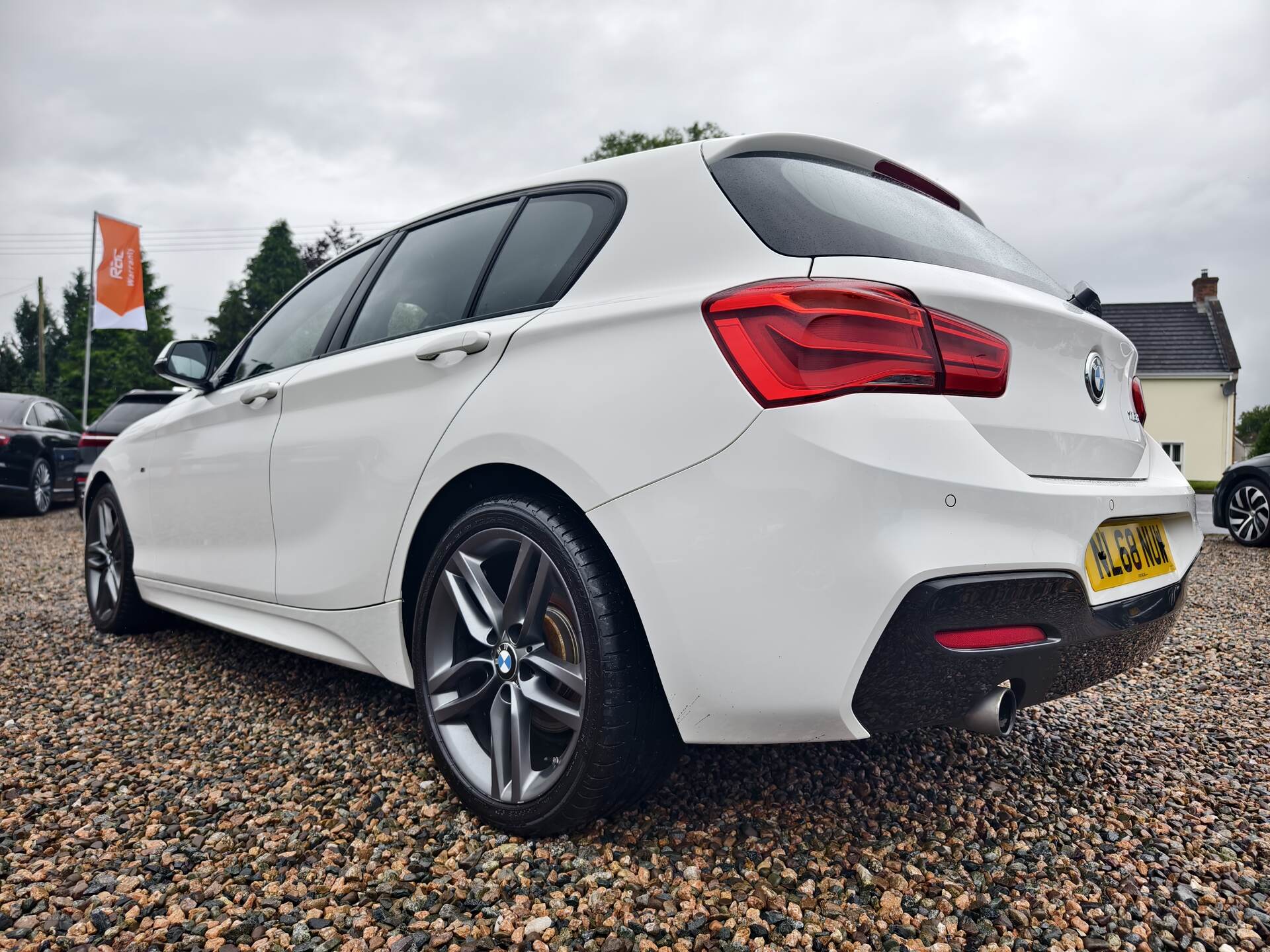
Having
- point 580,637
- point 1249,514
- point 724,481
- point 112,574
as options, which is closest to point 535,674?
point 580,637

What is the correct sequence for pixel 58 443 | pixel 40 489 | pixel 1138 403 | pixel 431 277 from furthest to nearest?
1. pixel 58 443
2. pixel 40 489
3. pixel 431 277
4. pixel 1138 403

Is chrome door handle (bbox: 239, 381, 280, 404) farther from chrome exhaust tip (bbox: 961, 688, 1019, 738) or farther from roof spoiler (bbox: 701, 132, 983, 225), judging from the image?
chrome exhaust tip (bbox: 961, 688, 1019, 738)

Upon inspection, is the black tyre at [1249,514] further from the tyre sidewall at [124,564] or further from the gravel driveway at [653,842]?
the tyre sidewall at [124,564]

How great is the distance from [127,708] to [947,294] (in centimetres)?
300

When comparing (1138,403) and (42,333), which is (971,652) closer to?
(1138,403)

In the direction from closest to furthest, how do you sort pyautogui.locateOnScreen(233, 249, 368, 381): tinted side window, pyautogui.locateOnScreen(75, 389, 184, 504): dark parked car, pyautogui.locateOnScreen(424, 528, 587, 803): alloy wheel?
pyautogui.locateOnScreen(424, 528, 587, 803): alloy wheel, pyautogui.locateOnScreen(233, 249, 368, 381): tinted side window, pyautogui.locateOnScreen(75, 389, 184, 504): dark parked car

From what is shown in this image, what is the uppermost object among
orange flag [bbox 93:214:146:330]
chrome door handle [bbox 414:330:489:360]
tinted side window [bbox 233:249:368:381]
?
orange flag [bbox 93:214:146:330]

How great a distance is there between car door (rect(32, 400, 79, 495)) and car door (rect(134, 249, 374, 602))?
9.90 metres

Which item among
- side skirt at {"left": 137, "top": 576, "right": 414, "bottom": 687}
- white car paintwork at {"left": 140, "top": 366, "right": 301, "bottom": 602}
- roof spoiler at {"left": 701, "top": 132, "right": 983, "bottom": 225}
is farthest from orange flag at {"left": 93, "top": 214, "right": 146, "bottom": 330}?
roof spoiler at {"left": 701, "top": 132, "right": 983, "bottom": 225}

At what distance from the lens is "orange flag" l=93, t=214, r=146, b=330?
57.9ft

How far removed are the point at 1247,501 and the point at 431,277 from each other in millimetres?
8782

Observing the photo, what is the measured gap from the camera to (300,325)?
314 centimetres

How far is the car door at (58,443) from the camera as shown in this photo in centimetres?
1202

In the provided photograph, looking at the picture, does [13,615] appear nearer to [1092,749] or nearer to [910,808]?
[910,808]
